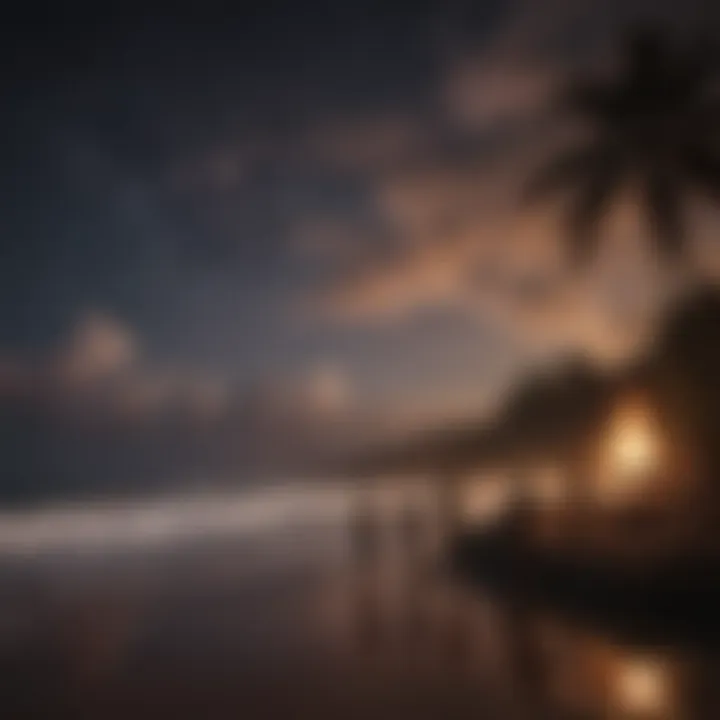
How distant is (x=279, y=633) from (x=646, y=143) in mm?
2336

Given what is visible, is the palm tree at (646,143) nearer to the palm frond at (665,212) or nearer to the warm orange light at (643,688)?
the palm frond at (665,212)

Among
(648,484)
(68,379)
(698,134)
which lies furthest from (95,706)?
(698,134)

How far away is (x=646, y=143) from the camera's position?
10.9ft

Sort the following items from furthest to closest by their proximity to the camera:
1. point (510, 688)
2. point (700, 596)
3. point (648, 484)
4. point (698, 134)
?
point (698, 134)
point (648, 484)
point (700, 596)
point (510, 688)

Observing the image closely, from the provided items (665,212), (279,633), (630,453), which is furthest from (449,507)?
(665,212)

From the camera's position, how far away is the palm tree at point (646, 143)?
317cm

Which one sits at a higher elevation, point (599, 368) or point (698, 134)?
point (698, 134)

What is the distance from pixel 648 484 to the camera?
3.05 metres

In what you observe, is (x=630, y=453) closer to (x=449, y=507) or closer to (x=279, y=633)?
(x=449, y=507)

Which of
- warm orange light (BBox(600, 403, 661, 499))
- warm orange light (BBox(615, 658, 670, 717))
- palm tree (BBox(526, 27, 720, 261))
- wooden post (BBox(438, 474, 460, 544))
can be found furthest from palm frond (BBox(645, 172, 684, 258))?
warm orange light (BBox(615, 658, 670, 717))

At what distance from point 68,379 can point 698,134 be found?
2.67m

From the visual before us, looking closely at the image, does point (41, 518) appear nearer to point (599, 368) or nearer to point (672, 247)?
point (599, 368)

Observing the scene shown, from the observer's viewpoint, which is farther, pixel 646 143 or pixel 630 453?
pixel 646 143

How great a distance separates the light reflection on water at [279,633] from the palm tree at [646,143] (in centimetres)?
144
